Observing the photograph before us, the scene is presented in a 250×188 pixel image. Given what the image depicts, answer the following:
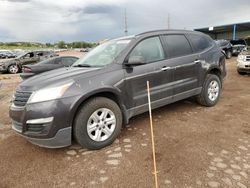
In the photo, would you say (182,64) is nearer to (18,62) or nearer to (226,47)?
(18,62)

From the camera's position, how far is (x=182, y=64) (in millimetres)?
5375

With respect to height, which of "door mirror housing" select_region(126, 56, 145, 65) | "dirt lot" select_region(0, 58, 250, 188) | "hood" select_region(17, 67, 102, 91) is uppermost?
"door mirror housing" select_region(126, 56, 145, 65)

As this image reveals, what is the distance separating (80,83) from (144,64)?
135cm

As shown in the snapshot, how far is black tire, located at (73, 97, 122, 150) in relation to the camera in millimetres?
3867

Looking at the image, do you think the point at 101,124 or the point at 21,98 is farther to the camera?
the point at 101,124

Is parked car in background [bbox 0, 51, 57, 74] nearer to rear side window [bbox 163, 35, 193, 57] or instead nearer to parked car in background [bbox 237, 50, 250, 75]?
parked car in background [bbox 237, 50, 250, 75]

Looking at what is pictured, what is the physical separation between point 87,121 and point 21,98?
3.52 feet

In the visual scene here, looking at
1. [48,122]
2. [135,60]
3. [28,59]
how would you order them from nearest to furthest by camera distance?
1. [48,122]
2. [135,60]
3. [28,59]

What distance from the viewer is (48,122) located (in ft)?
12.1

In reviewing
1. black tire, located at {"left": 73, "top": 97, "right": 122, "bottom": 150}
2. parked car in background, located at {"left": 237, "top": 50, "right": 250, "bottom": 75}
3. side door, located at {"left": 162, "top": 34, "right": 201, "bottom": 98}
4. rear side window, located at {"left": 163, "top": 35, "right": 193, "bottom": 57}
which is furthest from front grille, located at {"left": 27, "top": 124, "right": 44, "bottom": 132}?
parked car in background, located at {"left": 237, "top": 50, "right": 250, "bottom": 75}

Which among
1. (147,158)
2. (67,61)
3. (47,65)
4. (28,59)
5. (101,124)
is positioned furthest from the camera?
(28,59)

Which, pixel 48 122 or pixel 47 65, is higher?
pixel 47 65

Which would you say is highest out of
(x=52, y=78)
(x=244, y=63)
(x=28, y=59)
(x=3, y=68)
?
(x=52, y=78)

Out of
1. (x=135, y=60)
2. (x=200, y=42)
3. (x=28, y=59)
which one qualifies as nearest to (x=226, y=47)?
(x=28, y=59)
